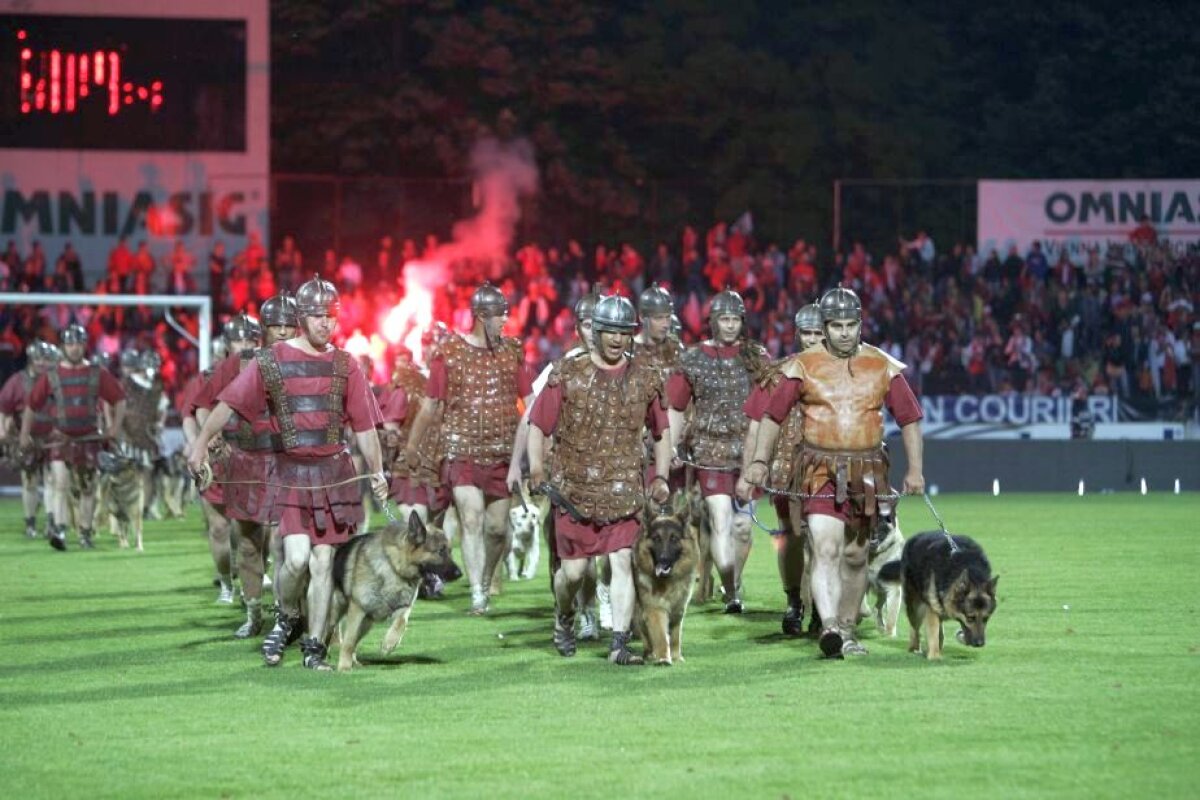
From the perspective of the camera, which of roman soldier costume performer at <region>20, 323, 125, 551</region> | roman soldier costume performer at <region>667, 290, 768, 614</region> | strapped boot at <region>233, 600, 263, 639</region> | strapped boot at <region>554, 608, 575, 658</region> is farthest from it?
roman soldier costume performer at <region>20, 323, 125, 551</region>

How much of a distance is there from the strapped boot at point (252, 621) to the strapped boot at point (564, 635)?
2.26 m

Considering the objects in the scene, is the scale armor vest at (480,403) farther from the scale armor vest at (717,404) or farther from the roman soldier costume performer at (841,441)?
the roman soldier costume performer at (841,441)

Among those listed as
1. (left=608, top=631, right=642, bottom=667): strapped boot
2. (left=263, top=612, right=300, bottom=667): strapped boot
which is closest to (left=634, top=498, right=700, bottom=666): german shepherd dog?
(left=608, top=631, right=642, bottom=667): strapped boot

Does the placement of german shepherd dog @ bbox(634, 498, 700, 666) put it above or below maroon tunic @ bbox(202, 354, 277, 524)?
below

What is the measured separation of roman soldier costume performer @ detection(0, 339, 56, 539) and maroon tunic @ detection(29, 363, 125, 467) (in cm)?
38

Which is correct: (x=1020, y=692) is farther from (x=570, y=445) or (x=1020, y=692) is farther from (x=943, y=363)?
(x=943, y=363)

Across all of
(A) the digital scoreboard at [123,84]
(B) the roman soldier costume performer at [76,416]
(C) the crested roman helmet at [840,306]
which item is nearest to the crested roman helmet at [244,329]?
(C) the crested roman helmet at [840,306]

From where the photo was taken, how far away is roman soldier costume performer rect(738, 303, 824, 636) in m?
13.2

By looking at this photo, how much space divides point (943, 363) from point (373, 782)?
28.7m

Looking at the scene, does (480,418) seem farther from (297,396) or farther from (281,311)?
(297,396)

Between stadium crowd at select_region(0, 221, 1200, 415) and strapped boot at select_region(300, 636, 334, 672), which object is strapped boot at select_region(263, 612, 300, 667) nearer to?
strapped boot at select_region(300, 636, 334, 672)

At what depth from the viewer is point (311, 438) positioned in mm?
12367

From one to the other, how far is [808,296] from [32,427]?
1744 cm

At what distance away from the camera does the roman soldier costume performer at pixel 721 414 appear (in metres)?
15.3
